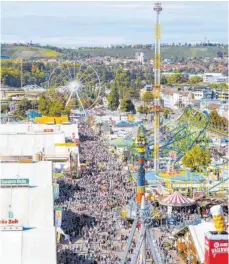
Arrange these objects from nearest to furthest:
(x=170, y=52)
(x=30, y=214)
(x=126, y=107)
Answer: (x=30, y=214) < (x=126, y=107) < (x=170, y=52)

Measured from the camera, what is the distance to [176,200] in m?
24.5

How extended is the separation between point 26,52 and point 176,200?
130867 millimetres

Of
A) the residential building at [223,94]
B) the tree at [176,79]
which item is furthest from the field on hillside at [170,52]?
Answer: the residential building at [223,94]

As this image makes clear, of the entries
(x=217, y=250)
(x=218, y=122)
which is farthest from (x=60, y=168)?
(x=218, y=122)

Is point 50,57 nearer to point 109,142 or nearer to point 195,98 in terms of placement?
point 195,98

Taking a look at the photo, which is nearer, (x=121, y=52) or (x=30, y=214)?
(x=30, y=214)

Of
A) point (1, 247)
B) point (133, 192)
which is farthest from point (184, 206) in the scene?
point (1, 247)

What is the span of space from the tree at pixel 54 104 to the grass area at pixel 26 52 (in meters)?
84.9

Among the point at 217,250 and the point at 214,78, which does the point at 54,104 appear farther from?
the point at 214,78

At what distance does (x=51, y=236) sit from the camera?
1722cm

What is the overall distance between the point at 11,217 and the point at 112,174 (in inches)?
519

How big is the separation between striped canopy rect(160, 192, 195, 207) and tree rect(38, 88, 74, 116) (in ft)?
101

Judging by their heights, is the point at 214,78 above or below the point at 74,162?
above

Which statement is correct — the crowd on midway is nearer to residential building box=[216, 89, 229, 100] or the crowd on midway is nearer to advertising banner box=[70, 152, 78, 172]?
advertising banner box=[70, 152, 78, 172]
